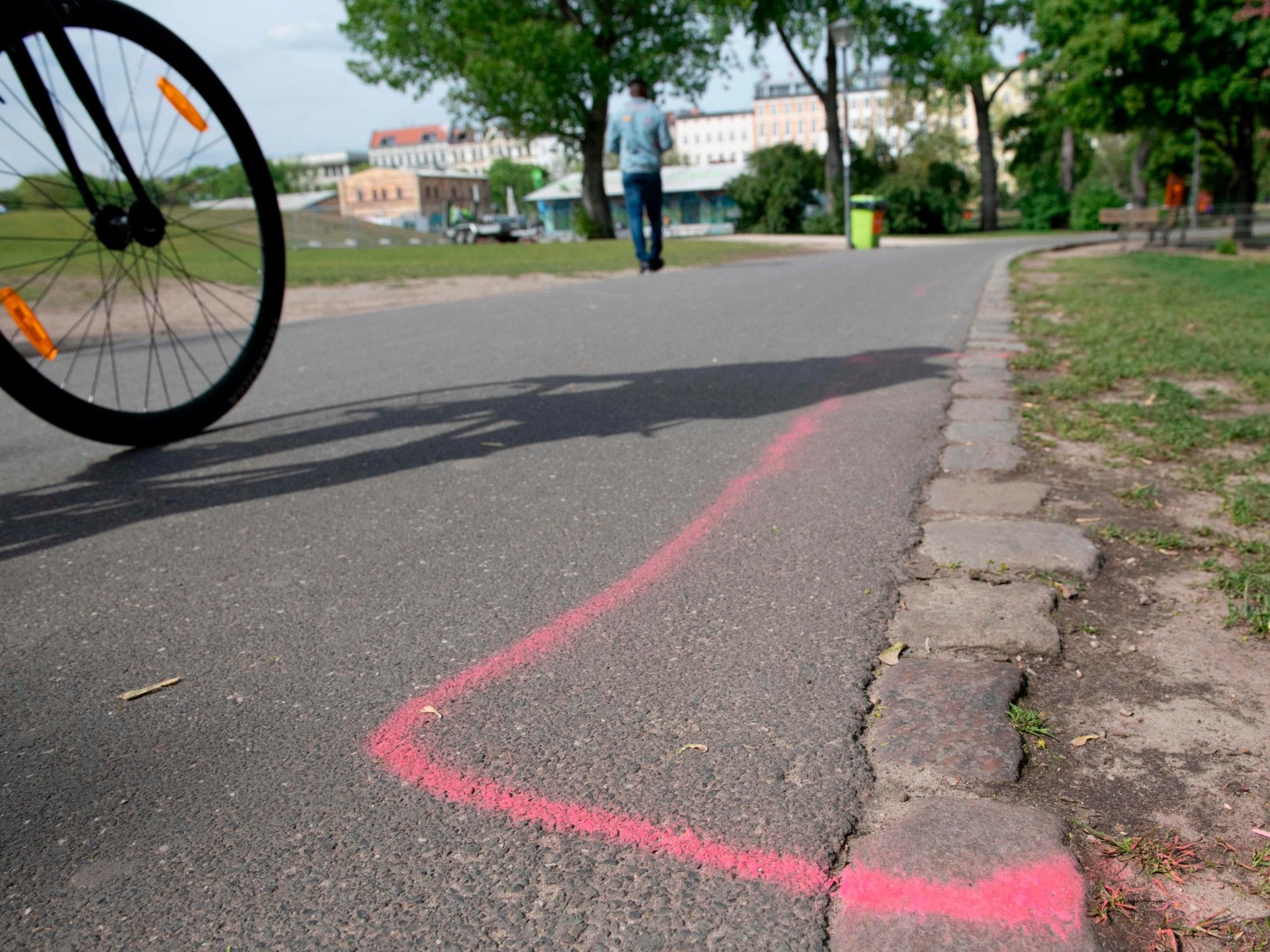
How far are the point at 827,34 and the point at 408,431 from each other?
39.1 metres

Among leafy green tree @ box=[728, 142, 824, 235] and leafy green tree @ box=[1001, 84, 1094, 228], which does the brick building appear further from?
leafy green tree @ box=[728, 142, 824, 235]

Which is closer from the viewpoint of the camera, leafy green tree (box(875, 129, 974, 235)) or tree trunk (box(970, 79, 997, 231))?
leafy green tree (box(875, 129, 974, 235))

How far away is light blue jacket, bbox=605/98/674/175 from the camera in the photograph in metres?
12.3

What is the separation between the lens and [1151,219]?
23.9 m

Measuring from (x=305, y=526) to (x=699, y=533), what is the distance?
3.85 feet

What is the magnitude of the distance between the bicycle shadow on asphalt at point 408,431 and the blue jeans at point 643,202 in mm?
6895

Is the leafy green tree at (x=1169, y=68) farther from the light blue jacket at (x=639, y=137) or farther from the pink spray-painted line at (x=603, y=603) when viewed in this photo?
the pink spray-painted line at (x=603, y=603)

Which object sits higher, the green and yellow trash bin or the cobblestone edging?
the green and yellow trash bin

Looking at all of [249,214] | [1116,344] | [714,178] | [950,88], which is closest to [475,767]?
[249,214]

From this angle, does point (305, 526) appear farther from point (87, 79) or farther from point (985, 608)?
point (985, 608)

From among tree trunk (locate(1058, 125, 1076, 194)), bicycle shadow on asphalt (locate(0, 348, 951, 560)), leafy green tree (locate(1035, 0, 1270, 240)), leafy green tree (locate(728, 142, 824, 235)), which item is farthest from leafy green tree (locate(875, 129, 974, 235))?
bicycle shadow on asphalt (locate(0, 348, 951, 560))

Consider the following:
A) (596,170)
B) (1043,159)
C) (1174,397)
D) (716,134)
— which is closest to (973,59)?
(596,170)

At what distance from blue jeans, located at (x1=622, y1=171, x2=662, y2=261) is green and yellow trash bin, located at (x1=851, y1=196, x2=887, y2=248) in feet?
48.8

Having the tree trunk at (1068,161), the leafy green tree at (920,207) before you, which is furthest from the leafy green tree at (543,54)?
the tree trunk at (1068,161)
